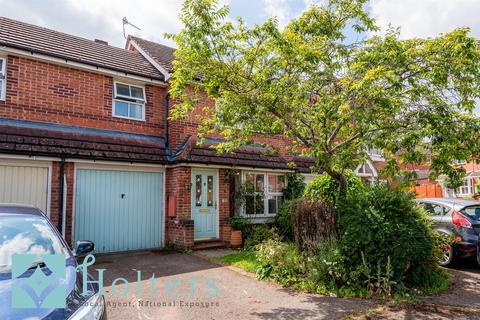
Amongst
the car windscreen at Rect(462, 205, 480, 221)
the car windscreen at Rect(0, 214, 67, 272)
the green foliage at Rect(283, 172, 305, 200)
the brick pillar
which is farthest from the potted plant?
the car windscreen at Rect(0, 214, 67, 272)

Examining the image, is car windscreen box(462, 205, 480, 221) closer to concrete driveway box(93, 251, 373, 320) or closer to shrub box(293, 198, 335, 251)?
shrub box(293, 198, 335, 251)

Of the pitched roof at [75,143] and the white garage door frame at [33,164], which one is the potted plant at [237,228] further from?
the white garage door frame at [33,164]

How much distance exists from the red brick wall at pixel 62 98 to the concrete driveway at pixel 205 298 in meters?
4.35

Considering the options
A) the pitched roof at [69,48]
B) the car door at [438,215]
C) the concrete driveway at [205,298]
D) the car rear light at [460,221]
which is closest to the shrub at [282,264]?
the concrete driveway at [205,298]

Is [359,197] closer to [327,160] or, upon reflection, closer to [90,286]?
[327,160]

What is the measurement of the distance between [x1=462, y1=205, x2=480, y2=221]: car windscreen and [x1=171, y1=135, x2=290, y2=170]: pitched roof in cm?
451

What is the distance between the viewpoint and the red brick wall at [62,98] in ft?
27.8

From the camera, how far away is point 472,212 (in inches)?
298

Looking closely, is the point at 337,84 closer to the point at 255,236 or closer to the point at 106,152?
the point at 255,236

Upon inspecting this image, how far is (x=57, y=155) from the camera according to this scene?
8172mm

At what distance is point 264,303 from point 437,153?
3753mm

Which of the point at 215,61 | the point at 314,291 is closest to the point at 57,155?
the point at 215,61

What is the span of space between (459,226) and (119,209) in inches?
335

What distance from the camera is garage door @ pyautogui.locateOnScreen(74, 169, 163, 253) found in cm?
877
